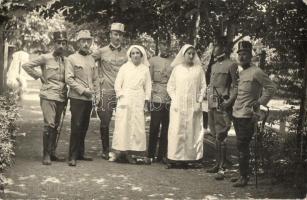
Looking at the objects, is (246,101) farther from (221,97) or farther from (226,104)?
(221,97)

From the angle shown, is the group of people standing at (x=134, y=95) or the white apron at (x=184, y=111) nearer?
the group of people standing at (x=134, y=95)

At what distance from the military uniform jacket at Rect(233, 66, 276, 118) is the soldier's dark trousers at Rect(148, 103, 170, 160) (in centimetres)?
192

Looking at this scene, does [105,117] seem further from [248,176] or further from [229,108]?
[248,176]

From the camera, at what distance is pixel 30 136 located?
38.9 ft

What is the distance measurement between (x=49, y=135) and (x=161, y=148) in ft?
6.76

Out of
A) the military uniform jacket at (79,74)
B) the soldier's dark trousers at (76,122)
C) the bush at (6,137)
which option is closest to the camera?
the bush at (6,137)

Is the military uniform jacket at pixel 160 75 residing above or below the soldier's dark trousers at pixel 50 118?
above

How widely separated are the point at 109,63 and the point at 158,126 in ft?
4.69

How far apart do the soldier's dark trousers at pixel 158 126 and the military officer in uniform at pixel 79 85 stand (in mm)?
1144

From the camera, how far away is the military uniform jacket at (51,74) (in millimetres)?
8336

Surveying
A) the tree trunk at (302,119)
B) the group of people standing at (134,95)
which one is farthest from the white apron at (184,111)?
the tree trunk at (302,119)

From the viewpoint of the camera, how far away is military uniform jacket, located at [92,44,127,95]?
9.33 metres

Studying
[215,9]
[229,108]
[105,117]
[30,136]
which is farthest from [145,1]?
[30,136]

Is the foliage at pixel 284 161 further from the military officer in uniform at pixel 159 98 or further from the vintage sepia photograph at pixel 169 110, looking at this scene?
the military officer in uniform at pixel 159 98
